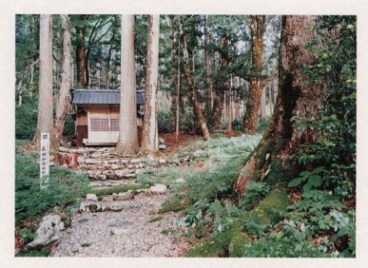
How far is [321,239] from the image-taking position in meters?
3.18

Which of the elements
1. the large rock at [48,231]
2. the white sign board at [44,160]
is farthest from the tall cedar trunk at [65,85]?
the large rock at [48,231]

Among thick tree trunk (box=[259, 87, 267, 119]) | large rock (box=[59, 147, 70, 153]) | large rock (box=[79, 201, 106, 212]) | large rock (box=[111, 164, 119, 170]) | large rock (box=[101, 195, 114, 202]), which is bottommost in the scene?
large rock (box=[79, 201, 106, 212])

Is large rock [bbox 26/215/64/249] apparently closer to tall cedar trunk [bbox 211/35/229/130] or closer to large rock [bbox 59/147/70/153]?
large rock [bbox 59/147/70/153]

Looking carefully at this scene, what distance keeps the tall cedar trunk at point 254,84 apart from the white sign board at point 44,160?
2.23m

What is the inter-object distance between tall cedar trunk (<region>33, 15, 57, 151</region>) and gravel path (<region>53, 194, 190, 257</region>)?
0.96 metres

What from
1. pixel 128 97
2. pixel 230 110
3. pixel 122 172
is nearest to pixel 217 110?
pixel 230 110

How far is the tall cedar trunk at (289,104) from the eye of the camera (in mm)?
3625

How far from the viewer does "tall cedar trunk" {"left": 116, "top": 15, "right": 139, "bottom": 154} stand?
4105mm

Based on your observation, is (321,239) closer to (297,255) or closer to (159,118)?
(297,255)

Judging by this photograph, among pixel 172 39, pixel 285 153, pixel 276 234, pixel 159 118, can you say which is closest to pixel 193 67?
Result: pixel 172 39

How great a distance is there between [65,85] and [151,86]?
3.40 feet

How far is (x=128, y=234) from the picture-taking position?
3.79m

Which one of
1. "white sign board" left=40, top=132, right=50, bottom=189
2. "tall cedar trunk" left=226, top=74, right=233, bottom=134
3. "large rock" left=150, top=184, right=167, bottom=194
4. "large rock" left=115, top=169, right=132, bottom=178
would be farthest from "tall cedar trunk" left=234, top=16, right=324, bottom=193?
"white sign board" left=40, top=132, right=50, bottom=189

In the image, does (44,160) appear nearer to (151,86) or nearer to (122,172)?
(122,172)
